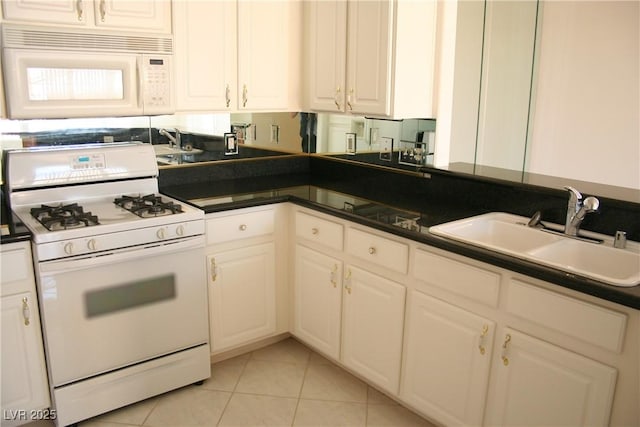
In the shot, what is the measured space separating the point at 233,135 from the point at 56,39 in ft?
3.69

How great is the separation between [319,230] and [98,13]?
56.3 inches

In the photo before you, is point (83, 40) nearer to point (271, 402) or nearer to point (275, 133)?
point (275, 133)

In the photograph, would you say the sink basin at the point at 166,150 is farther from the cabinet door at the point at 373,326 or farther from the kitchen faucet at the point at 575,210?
the kitchen faucet at the point at 575,210

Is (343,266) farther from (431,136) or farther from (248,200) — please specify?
(431,136)

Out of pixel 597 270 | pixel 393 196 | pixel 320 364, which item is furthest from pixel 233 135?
pixel 597 270

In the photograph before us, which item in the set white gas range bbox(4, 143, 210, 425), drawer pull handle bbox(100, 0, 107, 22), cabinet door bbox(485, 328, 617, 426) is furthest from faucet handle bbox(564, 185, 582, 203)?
drawer pull handle bbox(100, 0, 107, 22)

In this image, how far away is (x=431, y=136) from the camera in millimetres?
2678

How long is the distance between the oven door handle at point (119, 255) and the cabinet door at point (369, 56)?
1078 millimetres

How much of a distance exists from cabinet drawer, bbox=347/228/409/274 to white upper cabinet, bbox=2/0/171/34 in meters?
1.38

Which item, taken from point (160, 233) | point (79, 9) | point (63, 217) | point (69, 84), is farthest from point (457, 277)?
point (79, 9)

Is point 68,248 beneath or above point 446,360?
above

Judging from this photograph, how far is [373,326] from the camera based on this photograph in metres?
2.42

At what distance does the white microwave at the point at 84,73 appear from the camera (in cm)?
217

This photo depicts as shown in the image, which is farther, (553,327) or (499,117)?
(499,117)
